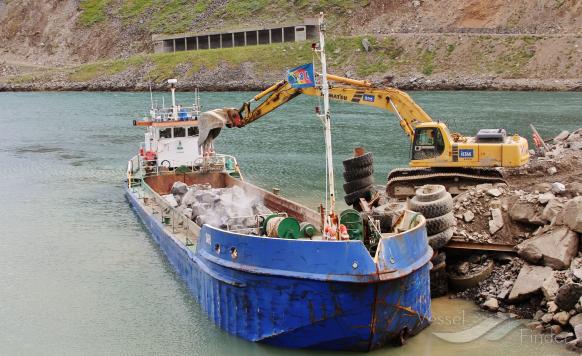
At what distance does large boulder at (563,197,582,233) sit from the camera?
15859 mm

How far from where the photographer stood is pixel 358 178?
813 inches

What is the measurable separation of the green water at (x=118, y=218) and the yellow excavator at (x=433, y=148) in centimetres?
528

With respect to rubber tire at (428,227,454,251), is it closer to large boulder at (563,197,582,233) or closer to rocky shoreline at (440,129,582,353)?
rocky shoreline at (440,129,582,353)

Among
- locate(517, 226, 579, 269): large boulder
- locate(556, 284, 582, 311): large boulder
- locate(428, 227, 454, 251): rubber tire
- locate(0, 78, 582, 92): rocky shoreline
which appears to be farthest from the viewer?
locate(0, 78, 582, 92): rocky shoreline

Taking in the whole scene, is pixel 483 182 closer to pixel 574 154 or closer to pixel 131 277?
pixel 574 154

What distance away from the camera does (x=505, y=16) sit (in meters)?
90.9

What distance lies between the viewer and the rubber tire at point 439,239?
16.9 metres

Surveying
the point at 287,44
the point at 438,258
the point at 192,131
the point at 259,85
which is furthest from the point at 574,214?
the point at 287,44

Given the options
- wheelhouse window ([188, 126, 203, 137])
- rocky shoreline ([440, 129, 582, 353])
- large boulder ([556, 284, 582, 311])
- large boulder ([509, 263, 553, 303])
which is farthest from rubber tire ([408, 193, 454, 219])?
wheelhouse window ([188, 126, 203, 137])

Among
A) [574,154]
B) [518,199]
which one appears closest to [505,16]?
[574,154]

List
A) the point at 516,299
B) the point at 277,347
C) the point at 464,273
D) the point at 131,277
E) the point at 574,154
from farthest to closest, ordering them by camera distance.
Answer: the point at 574,154 < the point at 131,277 < the point at 464,273 < the point at 516,299 < the point at 277,347

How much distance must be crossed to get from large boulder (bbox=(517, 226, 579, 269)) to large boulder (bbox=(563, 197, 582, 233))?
0.48ft

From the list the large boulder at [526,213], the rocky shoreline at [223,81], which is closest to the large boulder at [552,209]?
the large boulder at [526,213]

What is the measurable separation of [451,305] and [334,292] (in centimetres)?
398
